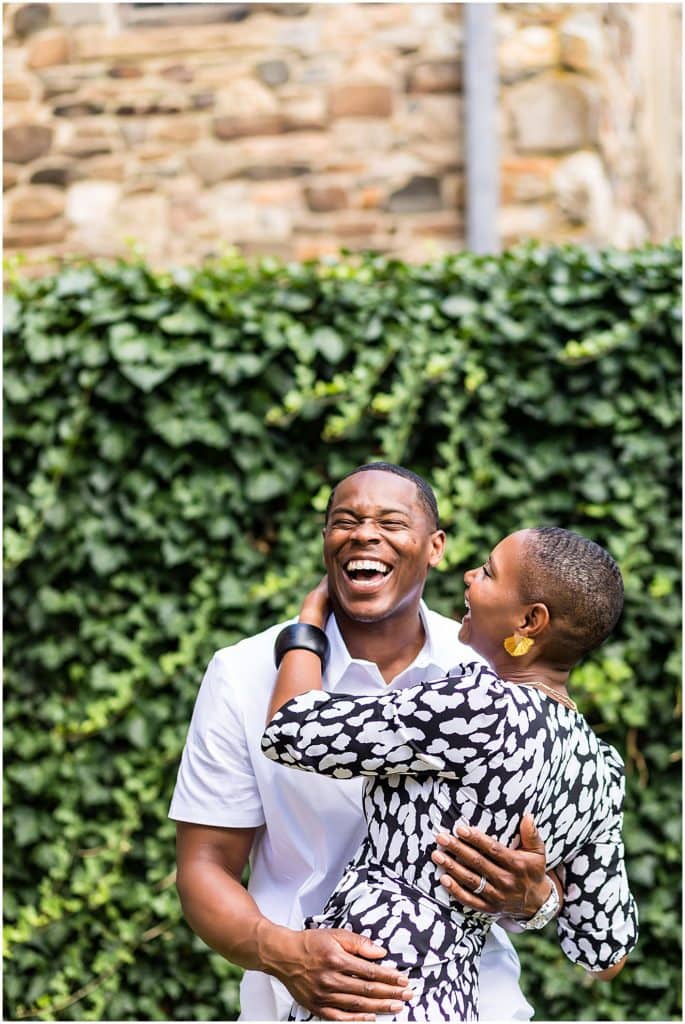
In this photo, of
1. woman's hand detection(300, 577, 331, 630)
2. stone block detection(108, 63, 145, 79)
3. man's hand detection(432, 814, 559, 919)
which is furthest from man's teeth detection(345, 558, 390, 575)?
stone block detection(108, 63, 145, 79)

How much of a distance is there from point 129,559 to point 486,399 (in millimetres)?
1315

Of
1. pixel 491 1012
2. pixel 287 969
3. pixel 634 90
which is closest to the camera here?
pixel 287 969

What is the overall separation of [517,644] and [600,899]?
536mm

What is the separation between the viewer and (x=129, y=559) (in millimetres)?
4309

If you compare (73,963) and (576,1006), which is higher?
(73,963)

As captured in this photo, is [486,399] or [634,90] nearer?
[486,399]

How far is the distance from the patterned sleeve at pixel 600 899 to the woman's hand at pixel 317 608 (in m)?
0.65

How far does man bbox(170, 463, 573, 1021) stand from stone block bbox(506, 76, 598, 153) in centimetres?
362

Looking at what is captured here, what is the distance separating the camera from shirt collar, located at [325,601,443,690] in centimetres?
257

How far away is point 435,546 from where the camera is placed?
259 centimetres

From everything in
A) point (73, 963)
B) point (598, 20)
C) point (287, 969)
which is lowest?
point (73, 963)

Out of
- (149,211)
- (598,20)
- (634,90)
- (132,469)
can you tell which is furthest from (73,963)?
(634,90)

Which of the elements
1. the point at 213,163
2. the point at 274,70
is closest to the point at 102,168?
the point at 213,163

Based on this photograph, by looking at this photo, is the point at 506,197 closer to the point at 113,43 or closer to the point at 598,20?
the point at 598,20
